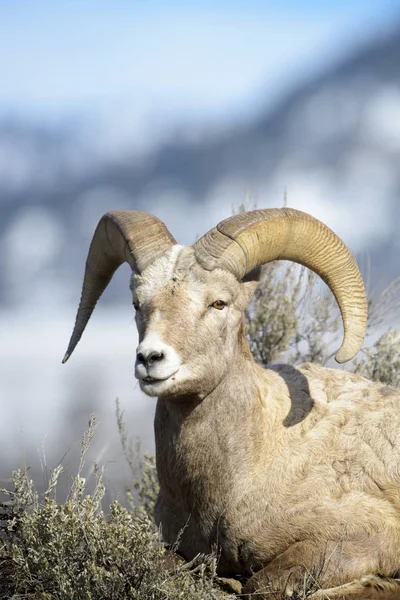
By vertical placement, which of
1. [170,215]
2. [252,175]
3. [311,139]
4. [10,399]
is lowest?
[10,399]

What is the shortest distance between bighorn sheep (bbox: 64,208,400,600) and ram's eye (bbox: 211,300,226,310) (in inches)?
0.4

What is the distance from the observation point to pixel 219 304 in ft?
20.7

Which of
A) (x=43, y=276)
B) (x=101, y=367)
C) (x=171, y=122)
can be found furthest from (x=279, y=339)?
(x=171, y=122)

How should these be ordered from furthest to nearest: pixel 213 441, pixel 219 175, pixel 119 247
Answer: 1. pixel 219 175
2. pixel 119 247
3. pixel 213 441

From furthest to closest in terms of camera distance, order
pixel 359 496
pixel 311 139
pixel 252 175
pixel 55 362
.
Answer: pixel 311 139 < pixel 252 175 < pixel 55 362 < pixel 359 496

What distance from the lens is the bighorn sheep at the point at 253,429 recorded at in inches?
236

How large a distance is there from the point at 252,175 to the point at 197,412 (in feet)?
366

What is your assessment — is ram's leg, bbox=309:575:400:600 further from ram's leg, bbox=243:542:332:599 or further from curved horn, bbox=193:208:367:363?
curved horn, bbox=193:208:367:363

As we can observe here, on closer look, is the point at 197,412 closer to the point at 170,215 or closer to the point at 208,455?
the point at 208,455

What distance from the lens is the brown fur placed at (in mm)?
6043

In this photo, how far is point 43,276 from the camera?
96688 mm

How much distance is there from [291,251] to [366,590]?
2459 millimetres

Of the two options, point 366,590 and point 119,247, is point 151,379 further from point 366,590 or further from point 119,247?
point 366,590

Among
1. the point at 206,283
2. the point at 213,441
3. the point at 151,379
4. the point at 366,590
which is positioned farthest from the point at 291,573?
the point at 206,283
